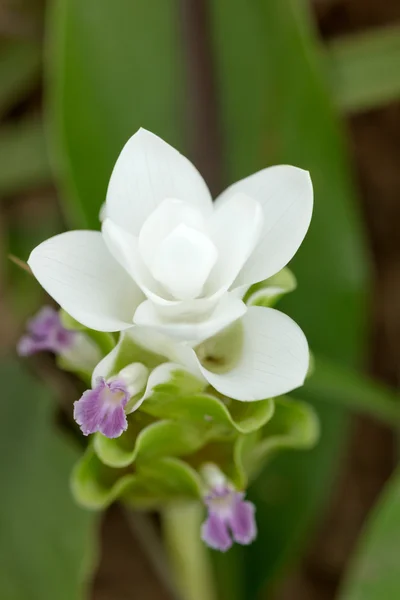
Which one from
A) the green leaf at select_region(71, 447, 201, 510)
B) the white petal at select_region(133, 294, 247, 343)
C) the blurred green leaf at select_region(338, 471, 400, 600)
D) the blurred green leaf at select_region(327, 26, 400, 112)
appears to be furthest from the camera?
the blurred green leaf at select_region(327, 26, 400, 112)

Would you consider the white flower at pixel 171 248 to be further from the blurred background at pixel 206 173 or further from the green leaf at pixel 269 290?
the blurred background at pixel 206 173

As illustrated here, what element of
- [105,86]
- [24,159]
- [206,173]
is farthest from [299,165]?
[24,159]

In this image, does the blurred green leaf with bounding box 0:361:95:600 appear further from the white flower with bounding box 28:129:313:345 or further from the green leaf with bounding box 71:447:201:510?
the white flower with bounding box 28:129:313:345

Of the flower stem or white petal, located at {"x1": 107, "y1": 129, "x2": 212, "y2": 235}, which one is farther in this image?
the flower stem

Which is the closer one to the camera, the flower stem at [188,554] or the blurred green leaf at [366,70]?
the flower stem at [188,554]

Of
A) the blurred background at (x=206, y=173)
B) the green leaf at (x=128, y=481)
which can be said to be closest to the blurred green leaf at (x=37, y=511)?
the blurred background at (x=206, y=173)

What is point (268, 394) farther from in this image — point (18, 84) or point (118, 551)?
point (18, 84)

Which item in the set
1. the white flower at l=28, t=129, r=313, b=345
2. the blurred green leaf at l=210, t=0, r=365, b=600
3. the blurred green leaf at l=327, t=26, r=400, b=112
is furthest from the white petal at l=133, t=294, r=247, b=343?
the blurred green leaf at l=327, t=26, r=400, b=112
